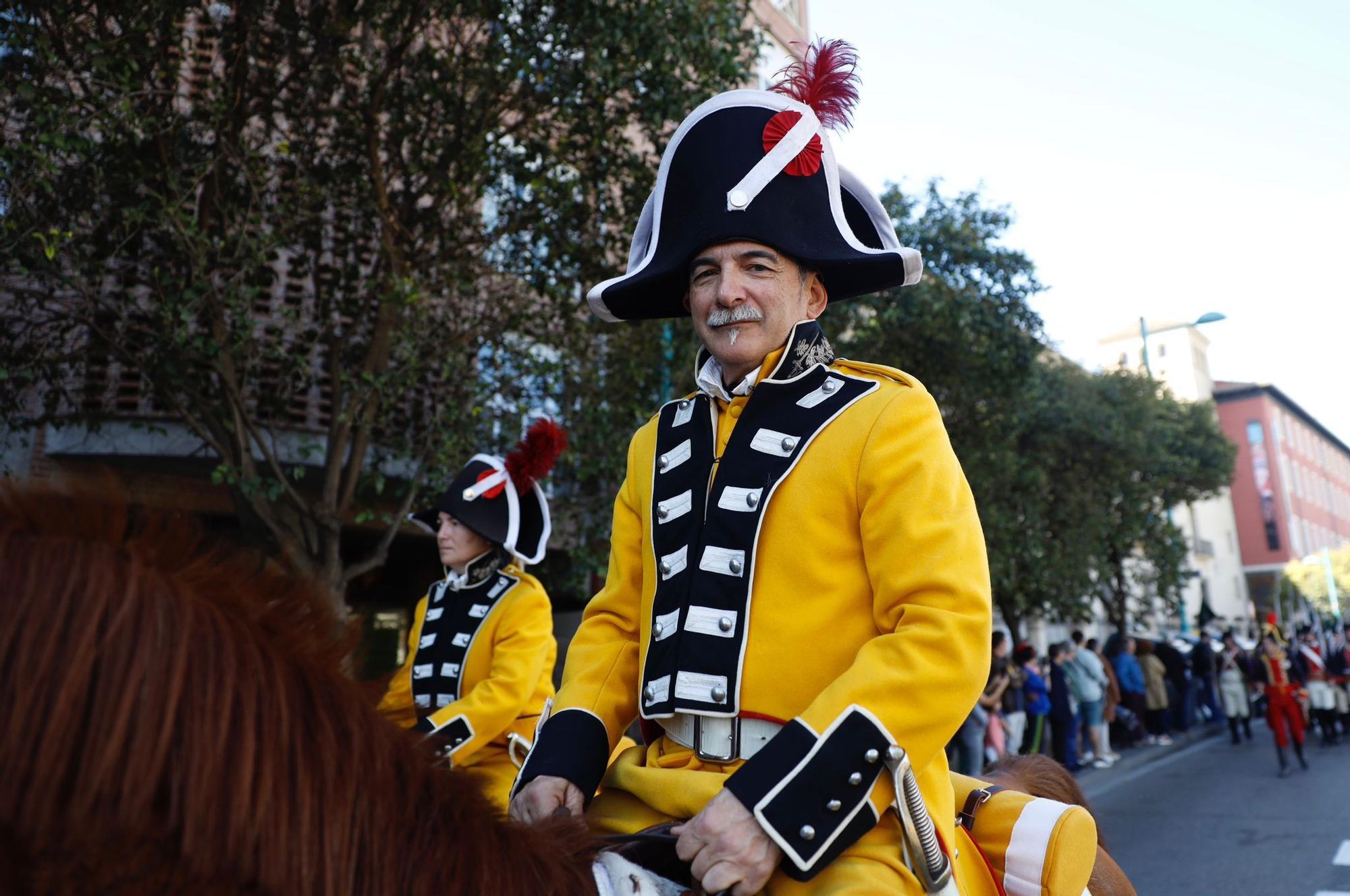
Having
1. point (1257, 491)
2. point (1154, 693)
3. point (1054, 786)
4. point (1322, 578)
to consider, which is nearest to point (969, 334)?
point (1154, 693)

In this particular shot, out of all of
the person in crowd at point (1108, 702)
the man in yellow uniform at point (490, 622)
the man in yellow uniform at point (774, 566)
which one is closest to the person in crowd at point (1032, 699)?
the person in crowd at point (1108, 702)

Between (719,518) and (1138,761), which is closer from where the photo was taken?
(719,518)

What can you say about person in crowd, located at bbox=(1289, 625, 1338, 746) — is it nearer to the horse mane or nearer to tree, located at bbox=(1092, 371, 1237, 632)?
tree, located at bbox=(1092, 371, 1237, 632)

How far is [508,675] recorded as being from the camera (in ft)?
15.4

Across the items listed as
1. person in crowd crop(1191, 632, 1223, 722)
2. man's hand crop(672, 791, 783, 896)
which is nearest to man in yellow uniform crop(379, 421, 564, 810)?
man's hand crop(672, 791, 783, 896)

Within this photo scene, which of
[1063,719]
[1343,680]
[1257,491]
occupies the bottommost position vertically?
[1063,719]

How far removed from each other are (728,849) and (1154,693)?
19.4 metres

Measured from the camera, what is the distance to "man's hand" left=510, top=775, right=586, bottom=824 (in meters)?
2.09

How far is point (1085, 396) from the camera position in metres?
21.9

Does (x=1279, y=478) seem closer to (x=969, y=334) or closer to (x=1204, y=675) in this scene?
(x=1204, y=675)

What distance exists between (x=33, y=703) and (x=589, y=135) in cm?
859

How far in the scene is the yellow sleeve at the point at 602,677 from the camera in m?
2.20

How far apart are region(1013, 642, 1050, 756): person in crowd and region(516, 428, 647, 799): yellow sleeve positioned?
500 inches

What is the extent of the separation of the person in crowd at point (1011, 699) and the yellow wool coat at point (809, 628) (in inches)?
429
